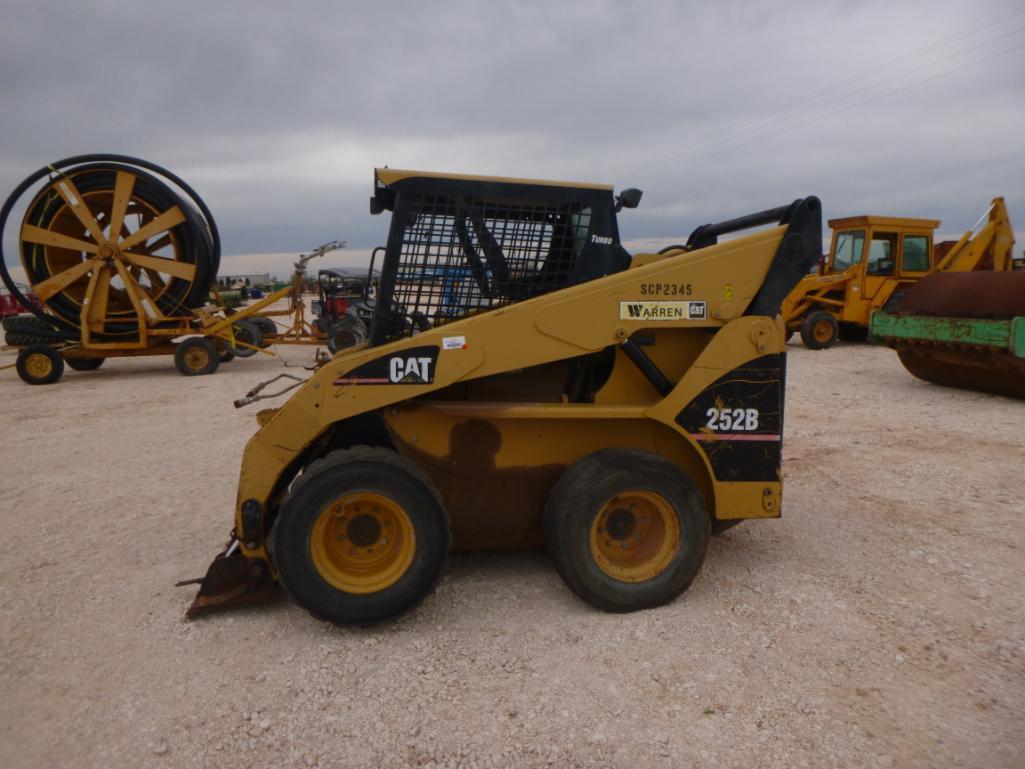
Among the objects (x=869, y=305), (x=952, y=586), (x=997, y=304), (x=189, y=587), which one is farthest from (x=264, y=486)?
(x=869, y=305)

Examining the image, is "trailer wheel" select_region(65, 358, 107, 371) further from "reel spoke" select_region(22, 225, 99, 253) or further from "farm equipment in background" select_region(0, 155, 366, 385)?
"reel spoke" select_region(22, 225, 99, 253)

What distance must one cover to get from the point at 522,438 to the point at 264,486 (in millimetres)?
1269

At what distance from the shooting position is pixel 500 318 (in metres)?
3.32

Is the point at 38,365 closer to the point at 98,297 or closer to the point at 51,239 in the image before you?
the point at 98,297

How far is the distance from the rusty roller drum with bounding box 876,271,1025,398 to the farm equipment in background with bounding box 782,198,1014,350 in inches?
171

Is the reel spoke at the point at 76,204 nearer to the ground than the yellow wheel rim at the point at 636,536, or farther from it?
farther from it

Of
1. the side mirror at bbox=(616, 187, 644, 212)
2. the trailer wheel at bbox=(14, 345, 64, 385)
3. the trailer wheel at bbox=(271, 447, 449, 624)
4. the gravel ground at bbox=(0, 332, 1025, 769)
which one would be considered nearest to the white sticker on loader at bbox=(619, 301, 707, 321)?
the side mirror at bbox=(616, 187, 644, 212)

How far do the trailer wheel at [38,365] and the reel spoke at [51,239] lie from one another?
166 cm

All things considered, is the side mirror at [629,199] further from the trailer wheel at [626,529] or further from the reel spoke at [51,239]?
the reel spoke at [51,239]

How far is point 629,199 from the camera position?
148 inches

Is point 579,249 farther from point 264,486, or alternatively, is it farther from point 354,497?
point 264,486

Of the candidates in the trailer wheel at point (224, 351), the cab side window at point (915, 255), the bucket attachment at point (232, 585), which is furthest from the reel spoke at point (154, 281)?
the cab side window at point (915, 255)

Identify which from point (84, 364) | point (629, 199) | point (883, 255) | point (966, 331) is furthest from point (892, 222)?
point (84, 364)

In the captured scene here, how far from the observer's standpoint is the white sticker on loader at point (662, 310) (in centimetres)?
342
